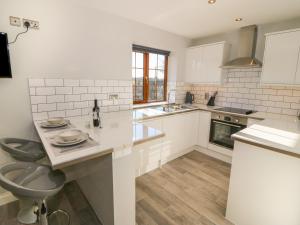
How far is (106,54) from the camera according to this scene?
2.37 m

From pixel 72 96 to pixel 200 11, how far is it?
201cm

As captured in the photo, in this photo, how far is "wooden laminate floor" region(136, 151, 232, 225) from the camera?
5.67ft

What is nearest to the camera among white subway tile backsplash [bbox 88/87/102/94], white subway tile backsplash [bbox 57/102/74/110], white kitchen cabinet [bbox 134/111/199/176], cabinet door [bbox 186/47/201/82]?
white subway tile backsplash [bbox 57/102/74/110]

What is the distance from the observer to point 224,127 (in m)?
2.83

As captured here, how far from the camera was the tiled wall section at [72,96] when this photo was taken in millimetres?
1905

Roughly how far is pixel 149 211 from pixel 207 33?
3.13 meters

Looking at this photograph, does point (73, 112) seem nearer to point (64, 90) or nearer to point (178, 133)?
point (64, 90)

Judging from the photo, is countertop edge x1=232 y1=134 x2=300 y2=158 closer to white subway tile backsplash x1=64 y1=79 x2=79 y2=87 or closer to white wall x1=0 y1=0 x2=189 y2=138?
white wall x1=0 y1=0 x2=189 y2=138

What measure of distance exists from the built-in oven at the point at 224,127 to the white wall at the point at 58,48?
68.4 inches

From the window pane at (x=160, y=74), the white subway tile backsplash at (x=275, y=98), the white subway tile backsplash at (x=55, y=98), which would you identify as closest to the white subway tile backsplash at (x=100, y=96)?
the white subway tile backsplash at (x=55, y=98)

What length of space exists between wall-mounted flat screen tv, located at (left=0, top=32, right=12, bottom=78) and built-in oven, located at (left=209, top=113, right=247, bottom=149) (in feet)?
9.41

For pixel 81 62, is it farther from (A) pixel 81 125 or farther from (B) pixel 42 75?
(A) pixel 81 125

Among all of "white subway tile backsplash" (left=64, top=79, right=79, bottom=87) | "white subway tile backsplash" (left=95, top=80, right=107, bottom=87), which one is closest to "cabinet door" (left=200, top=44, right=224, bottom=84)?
"white subway tile backsplash" (left=95, top=80, right=107, bottom=87)

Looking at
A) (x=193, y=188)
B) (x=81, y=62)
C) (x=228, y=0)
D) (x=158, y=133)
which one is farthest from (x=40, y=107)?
(x=228, y=0)
